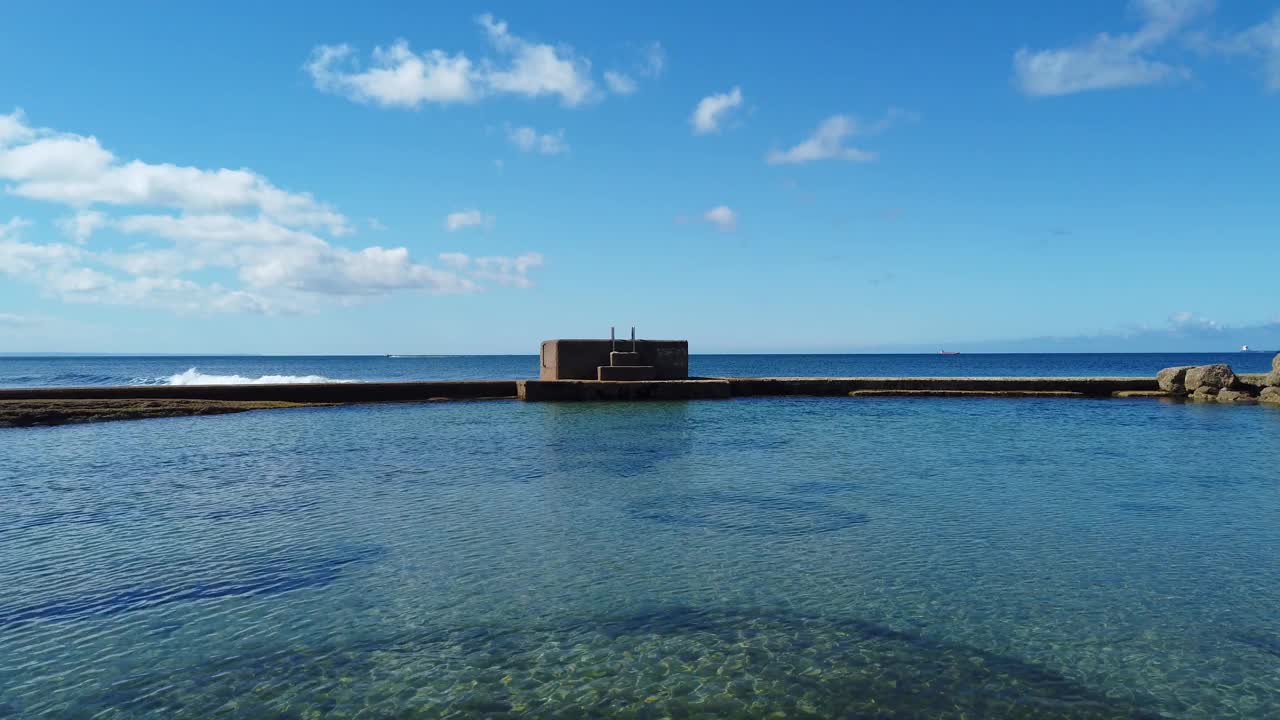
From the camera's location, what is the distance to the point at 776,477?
41.3ft

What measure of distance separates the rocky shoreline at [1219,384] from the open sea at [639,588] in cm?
1770

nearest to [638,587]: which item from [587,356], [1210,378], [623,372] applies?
[623,372]

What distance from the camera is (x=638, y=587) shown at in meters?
6.91

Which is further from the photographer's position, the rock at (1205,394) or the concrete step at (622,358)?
the rock at (1205,394)

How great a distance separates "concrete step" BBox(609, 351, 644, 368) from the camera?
28516mm

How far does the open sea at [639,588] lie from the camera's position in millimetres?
4918

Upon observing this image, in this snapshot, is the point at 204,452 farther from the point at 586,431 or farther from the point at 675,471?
the point at 675,471

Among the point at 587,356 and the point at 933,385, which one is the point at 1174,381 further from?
the point at 587,356

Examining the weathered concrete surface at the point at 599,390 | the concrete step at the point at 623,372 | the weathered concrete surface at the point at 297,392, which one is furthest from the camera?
the concrete step at the point at 623,372

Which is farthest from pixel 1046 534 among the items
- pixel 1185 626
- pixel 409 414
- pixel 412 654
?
pixel 409 414

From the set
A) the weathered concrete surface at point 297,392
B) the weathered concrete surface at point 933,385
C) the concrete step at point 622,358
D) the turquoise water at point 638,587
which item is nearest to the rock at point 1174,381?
the weathered concrete surface at point 933,385

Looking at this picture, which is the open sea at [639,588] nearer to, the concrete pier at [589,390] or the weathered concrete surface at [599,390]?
the concrete pier at [589,390]

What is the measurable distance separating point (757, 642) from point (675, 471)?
766 cm

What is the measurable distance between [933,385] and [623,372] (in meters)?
Answer: 12.6
